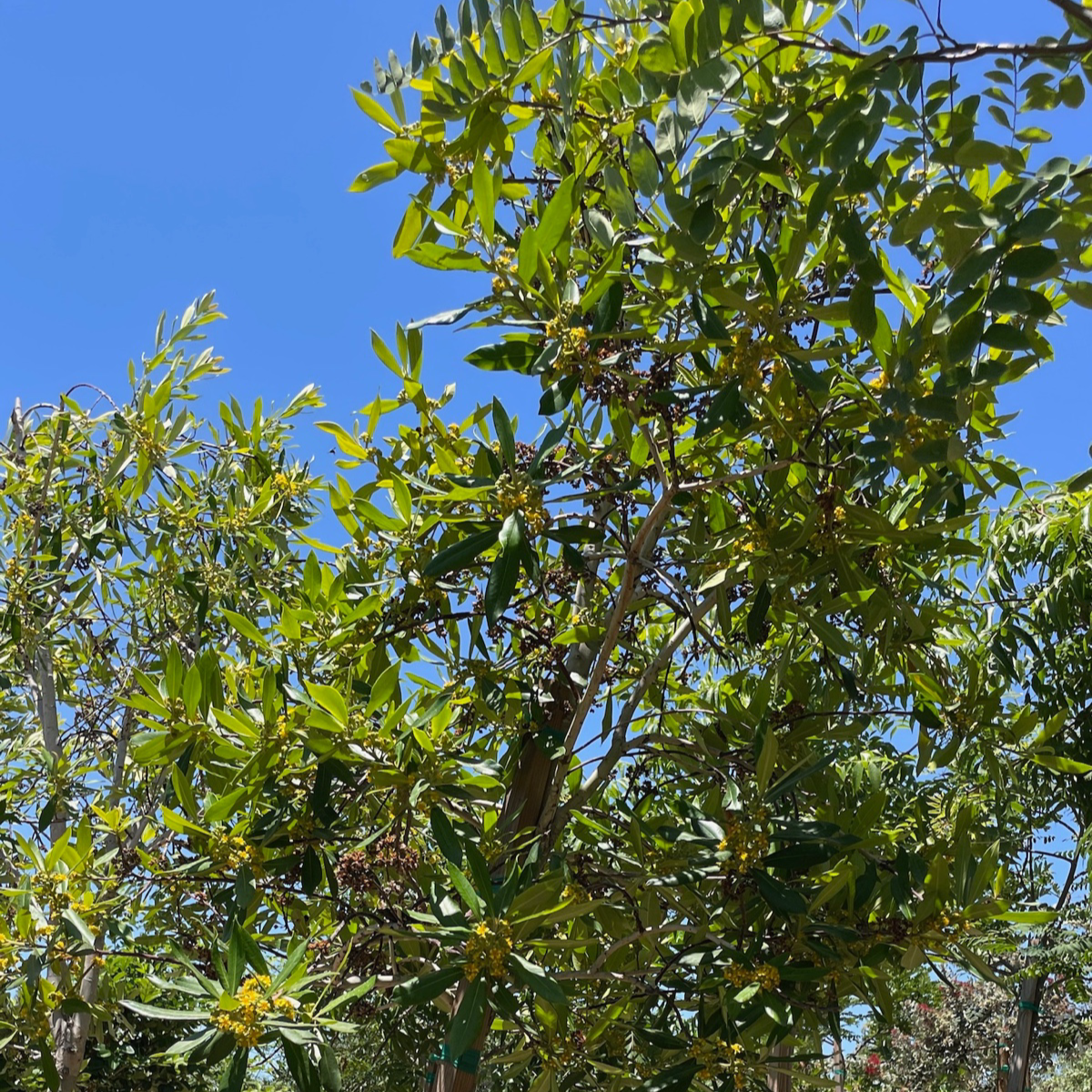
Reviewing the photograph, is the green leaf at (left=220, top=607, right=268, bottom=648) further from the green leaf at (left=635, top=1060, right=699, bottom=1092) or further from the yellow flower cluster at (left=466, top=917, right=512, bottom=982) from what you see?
the green leaf at (left=635, top=1060, right=699, bottom=1092)

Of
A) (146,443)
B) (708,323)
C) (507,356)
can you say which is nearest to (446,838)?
(507,356)

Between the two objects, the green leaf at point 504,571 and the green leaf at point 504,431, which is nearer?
the green leaf at point 504,571

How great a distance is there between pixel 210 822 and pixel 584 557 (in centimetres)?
91

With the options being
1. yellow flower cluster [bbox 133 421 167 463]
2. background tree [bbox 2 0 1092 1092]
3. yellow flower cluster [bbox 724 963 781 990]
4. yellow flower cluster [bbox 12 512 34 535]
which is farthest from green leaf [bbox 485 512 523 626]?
yellow flower cluster [bbox 12 512 34 535]

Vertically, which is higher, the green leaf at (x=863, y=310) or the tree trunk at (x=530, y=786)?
the green leaf at (x=863, y=310)

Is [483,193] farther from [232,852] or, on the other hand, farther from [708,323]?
[232,852]

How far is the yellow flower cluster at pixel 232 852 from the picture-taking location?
6.37ft

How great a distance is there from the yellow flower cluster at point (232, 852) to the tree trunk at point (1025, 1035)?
13.6ft

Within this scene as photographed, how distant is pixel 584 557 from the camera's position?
7.37ft

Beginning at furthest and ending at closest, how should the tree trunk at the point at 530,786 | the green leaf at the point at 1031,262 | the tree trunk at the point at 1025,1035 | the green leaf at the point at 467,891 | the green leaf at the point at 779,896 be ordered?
1. the tree trunk at the point at 1025,1035
2. the tree trunk at the point at 530,786
3. the green leaf at the point at 779,896
4. the green leaf at the point at 467,891
5. the green leaf at the point at 1031,262

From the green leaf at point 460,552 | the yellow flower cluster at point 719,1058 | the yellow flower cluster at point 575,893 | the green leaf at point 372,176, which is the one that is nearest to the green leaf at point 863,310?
the green leaf at point 460,552

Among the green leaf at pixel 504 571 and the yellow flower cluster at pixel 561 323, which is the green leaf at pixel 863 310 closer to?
the yellow flower cluster at pixel 561 323

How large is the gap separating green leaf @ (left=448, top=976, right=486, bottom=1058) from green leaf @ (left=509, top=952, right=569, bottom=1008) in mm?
65

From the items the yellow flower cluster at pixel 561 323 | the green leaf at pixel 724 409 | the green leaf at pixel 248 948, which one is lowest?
the green leaf at pixel 248 948
